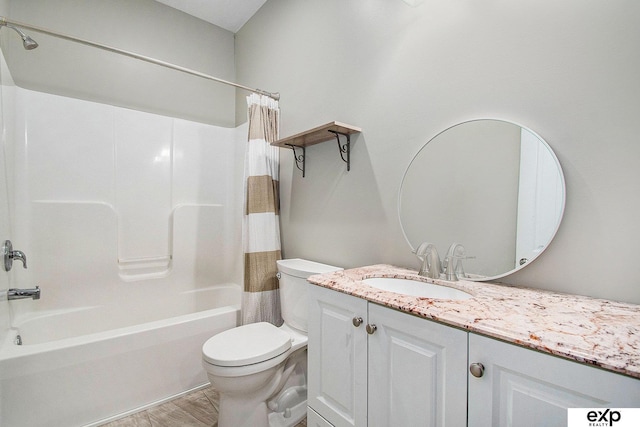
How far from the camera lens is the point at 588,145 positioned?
920 millimetres

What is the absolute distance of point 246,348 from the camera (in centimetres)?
144

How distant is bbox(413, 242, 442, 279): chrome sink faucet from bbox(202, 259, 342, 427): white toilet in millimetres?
603

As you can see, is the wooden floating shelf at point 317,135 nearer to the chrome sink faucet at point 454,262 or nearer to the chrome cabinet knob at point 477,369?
the chrome sink faucet at point 454,262

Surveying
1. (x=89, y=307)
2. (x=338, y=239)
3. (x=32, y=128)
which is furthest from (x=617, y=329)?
(x=32, y=128)

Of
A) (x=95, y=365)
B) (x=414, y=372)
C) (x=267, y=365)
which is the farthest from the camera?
(x=95, y=365)

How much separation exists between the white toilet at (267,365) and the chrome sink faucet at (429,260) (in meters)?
0.60

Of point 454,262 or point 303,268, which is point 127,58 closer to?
point 303,268

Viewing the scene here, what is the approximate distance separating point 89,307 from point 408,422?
7.79ft

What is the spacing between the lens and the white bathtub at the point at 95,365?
1423 millimetres

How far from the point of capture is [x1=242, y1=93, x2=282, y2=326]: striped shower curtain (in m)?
1.96

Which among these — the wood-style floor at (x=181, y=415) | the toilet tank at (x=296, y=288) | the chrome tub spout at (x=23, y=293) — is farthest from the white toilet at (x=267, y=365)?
the chrome tub spout at (x=23, y=293)

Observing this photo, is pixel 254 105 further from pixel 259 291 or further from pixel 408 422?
pixel 408 422

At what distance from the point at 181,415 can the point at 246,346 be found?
729 mm

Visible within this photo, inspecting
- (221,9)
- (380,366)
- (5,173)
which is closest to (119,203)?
(5,173)
